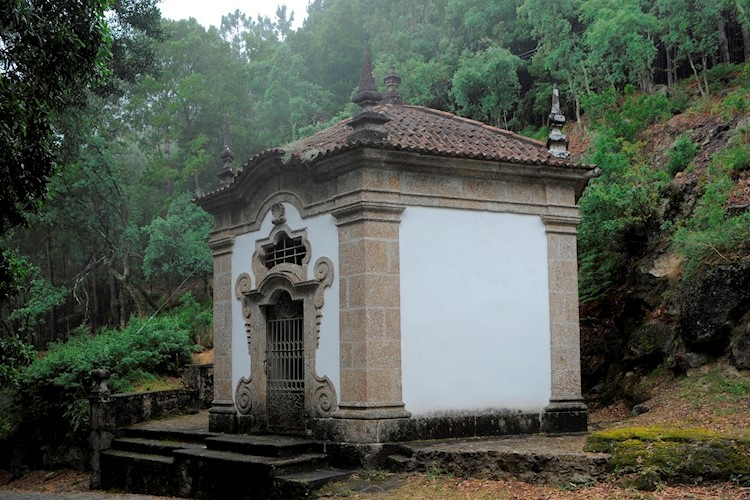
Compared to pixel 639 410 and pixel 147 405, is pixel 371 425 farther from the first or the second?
pixel 147 405

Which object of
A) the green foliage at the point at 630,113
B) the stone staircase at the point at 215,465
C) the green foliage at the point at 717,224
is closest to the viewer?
the stone staircase at the point at 215,465

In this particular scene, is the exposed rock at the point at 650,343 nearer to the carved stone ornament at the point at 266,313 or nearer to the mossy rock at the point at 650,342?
the mossy rock at the point at 650,342

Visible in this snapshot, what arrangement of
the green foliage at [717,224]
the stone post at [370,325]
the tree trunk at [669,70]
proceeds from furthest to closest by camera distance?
the tree trunk at [669,70] → the green foliage at [717,224] → the stone post at [370,325]

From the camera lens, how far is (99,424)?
15.1m

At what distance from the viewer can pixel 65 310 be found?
3609 centimetres

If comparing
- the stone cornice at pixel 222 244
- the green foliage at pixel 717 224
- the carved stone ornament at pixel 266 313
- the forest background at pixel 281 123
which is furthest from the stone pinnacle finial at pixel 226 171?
the green foliage at pixel 717 224

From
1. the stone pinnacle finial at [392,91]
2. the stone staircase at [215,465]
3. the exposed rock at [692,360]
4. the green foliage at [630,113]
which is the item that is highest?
the green foliage at [630,113]

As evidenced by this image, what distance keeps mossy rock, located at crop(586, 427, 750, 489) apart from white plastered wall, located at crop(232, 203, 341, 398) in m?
4.26

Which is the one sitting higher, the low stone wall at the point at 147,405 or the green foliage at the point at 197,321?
the green foliage at the point at 197,321

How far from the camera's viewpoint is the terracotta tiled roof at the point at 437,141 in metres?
11.6

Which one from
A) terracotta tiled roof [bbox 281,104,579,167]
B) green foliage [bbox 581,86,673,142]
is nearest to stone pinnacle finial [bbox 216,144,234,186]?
terracotta tiled roof [bbox 281,104,579,167]

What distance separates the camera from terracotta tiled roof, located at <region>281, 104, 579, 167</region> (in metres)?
11.6

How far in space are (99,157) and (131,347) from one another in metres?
13.9

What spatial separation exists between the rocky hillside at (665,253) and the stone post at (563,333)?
7.14 feet
